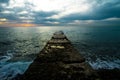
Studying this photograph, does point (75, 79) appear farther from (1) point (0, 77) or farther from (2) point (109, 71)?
(2) point (109, 71)

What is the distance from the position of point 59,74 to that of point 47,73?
1.87 ft

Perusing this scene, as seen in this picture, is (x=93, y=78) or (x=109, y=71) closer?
(x=93, y=78)

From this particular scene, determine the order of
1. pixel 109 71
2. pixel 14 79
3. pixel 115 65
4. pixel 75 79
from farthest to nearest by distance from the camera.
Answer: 1. pixel 115 65
2. pixel 109 71
3. pixel 14 79
4. pixel 75 79

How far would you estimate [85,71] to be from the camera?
5.63 meters

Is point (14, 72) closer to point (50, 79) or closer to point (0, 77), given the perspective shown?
point (0, 77)

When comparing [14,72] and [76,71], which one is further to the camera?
[14,72]

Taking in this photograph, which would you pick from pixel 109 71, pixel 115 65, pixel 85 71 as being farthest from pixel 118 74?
pixel 85 71

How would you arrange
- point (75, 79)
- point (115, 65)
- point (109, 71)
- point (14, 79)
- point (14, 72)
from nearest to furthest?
point (75, 79), point (14, 79), point (14, 72), point (109, 71), point (115, 65)

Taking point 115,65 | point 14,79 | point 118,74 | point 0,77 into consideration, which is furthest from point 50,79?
point 115,65

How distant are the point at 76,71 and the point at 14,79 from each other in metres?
9.91

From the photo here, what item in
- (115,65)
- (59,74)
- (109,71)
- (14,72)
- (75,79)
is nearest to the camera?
(75,79)

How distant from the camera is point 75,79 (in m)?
4.85

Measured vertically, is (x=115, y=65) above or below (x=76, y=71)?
below

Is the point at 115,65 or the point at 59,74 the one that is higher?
the point at 59,74
